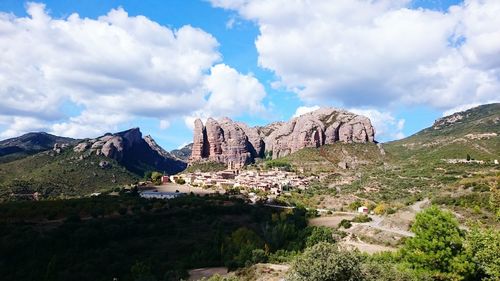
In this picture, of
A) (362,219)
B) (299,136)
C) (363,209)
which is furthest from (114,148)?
(362,219)

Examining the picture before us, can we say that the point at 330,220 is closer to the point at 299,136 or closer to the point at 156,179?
the point at 156,179

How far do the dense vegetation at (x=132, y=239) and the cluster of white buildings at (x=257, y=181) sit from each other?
37.9m

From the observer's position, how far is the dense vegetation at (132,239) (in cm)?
5059

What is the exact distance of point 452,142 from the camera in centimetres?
14500

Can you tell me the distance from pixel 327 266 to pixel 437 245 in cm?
1222

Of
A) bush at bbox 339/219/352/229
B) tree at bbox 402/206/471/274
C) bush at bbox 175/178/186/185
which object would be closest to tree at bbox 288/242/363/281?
tree at bbox 402/206/471/274

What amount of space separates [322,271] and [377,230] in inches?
1923

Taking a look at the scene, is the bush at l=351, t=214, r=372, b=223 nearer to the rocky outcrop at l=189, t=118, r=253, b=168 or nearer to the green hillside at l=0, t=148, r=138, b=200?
the green hillside at l=0, t=148, r=138, b=200

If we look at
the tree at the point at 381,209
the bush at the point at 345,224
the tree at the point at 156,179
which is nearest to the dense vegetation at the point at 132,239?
the bush at the point at 345,224

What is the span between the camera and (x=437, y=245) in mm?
29656

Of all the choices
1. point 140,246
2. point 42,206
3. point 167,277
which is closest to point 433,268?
point 167,277

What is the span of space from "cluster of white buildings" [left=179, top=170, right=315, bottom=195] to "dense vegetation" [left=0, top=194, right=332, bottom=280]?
37.9 meters

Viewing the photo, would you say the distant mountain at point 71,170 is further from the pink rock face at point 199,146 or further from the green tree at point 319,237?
the green tree at point 319,237

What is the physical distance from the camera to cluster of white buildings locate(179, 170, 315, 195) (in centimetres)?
12435
